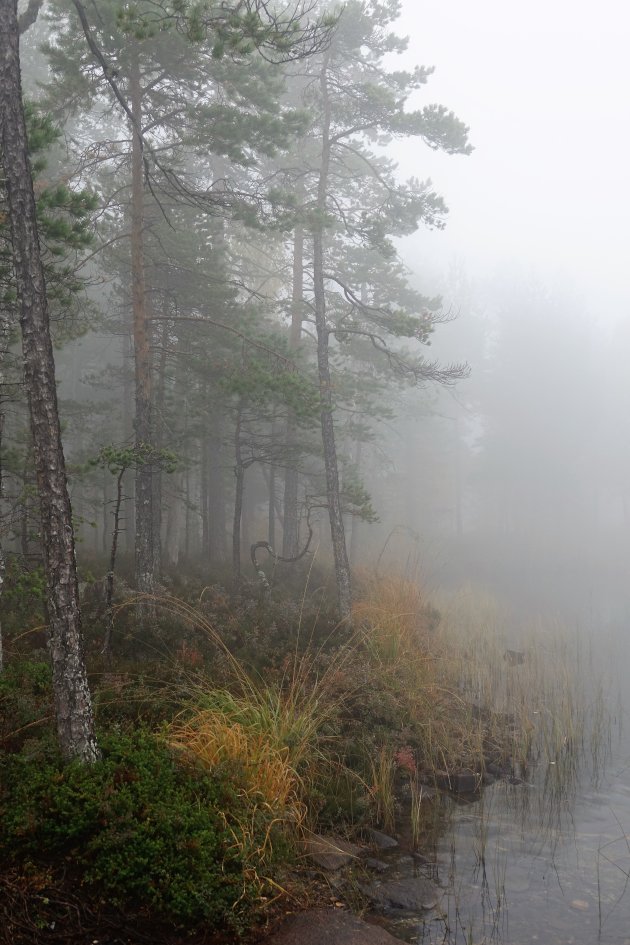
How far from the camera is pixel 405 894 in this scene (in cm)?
644

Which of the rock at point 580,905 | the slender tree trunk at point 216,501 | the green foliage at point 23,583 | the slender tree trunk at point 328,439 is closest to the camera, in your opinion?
the rock at point 580,905

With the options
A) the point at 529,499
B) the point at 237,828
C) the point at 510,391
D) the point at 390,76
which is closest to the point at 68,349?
the point at 390,76

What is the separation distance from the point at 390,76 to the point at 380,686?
13.5 metres

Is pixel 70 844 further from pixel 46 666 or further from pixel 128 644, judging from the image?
pixel 128 644

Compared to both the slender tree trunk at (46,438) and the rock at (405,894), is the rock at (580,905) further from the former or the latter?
the slender tree trunk at (46,438)

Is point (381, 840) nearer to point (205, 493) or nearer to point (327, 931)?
point (327, 931)

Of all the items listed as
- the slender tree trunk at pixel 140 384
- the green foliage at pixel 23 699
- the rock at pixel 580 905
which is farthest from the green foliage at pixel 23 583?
the rock at pixel 580 905

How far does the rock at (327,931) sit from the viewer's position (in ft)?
16.7

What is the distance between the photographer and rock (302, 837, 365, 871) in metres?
6.52

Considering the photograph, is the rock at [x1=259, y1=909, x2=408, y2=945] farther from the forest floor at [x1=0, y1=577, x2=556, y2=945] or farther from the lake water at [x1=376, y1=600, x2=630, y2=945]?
the lake water at [x1=376, y1=600, x2=630, y2=945]

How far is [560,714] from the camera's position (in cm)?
1153

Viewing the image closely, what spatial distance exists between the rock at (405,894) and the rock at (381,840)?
2.00 feet

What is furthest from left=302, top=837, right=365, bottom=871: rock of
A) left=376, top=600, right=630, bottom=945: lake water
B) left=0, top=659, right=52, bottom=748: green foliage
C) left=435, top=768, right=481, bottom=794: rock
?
left=0, top=659, right=52, bottom=748: green foliage

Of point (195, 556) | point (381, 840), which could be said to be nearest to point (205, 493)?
point (195, 556)
